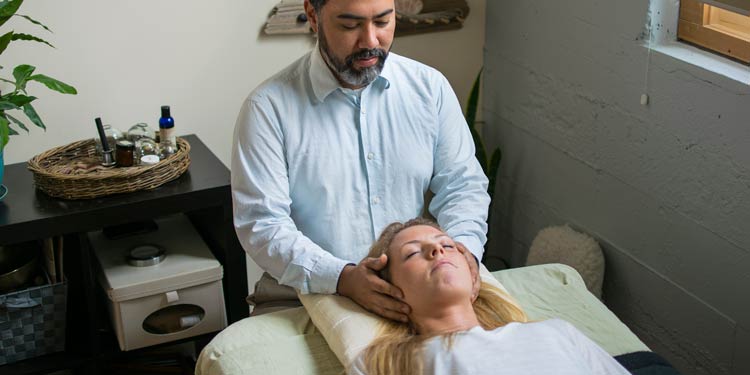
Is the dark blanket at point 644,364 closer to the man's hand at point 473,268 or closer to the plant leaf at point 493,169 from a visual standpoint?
the man's hand at point 473,268

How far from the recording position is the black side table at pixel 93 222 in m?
2.54

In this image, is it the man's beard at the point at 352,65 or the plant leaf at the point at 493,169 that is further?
the plant leaf at the point at 493,169

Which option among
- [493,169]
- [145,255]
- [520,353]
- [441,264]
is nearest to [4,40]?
[145,255]

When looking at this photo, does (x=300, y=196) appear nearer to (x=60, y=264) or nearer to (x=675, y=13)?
(x=60, y=264)

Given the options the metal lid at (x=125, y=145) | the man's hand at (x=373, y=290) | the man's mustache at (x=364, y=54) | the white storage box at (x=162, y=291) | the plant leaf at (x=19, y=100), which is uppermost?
the man's mustache at (x=364, y=54)

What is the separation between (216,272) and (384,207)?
0.63 m

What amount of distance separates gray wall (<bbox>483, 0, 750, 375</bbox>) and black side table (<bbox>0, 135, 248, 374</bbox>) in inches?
43.4

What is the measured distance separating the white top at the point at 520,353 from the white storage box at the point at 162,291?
3.26 ft

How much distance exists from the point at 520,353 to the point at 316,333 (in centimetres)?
50

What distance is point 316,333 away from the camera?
2107mm

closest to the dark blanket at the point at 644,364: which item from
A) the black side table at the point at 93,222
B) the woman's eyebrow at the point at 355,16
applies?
the woman's eyebrow at the point at 355,16

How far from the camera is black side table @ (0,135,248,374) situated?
254 cm

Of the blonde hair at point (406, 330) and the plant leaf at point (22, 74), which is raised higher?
the plant leaf at point (22, 74)

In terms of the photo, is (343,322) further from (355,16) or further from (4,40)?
(4,40)
